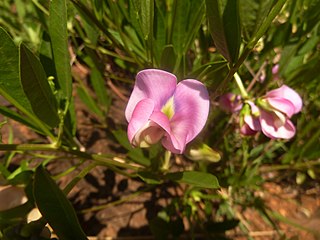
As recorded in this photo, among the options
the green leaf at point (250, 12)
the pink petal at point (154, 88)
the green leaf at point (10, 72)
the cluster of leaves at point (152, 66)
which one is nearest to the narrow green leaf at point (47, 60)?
the cluster of leaves at point (152, 66)

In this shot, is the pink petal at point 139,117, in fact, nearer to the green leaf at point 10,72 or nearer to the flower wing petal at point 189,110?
the flower wing petal at point 189,110

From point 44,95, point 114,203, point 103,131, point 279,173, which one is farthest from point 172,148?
point 279,173

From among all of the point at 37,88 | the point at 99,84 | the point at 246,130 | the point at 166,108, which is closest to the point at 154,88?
the point at 166,108

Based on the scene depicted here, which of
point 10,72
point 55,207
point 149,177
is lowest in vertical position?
point 149,177

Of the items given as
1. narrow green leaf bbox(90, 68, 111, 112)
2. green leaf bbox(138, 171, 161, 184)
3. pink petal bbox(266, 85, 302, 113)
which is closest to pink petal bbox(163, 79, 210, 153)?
green leaf bbox(138, 171, 161, 184)

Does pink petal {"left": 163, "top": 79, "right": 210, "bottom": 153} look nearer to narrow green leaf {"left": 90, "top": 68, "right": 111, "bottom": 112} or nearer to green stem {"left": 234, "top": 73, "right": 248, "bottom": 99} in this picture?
green stem {"left": 234, "top": 73, "right": 248, "bottom": 99}

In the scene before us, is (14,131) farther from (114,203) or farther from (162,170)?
(162,170)

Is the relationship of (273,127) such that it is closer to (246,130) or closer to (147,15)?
(246,130)
